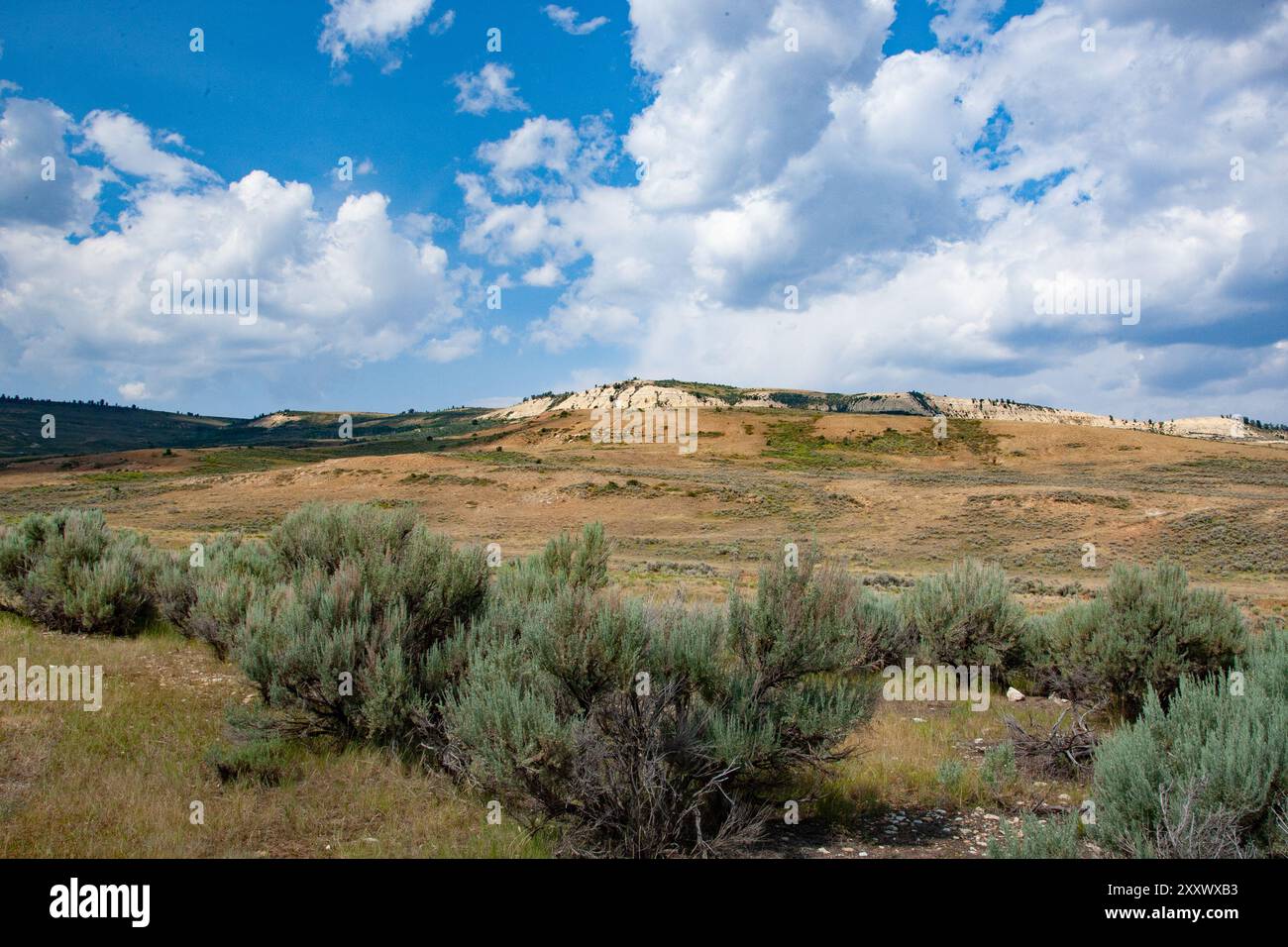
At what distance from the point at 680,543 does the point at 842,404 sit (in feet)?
489

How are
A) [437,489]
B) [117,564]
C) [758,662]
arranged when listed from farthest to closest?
[437,489] < [117,564] < [758,662]

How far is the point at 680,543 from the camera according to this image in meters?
38.0

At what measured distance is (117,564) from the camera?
32.3ft

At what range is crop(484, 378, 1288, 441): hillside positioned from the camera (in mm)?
153625

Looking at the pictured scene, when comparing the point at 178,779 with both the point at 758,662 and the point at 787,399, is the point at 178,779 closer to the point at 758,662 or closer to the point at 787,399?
the point at 758,662

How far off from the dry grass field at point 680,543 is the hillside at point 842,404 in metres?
57.6

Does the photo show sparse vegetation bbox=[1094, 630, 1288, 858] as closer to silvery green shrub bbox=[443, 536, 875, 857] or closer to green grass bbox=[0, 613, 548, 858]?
silvery green shrub bbox=[443, 536, 875, 857]

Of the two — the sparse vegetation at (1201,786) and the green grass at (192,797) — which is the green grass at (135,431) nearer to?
the green grass at (192,797)

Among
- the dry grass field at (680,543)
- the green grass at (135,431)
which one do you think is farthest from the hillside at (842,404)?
the dry grass field at (680,543)

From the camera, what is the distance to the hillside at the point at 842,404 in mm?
153625

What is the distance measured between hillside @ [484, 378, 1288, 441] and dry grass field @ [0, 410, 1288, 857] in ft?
189
